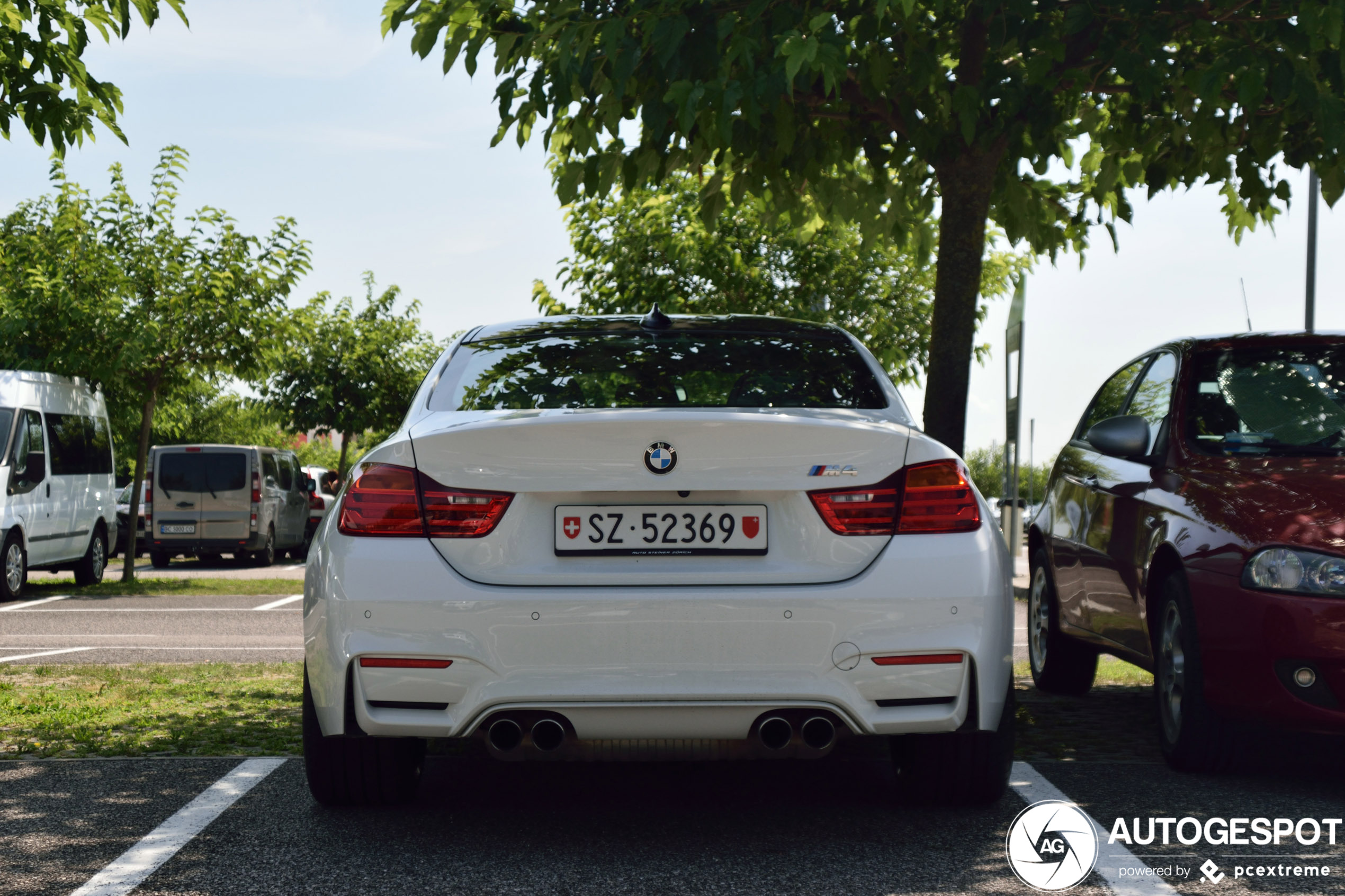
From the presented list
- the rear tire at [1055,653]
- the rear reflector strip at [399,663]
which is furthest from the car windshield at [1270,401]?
the rear reflector strip at [399,663]

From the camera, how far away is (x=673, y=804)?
473cm

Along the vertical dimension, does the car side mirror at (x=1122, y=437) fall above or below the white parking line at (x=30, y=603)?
above

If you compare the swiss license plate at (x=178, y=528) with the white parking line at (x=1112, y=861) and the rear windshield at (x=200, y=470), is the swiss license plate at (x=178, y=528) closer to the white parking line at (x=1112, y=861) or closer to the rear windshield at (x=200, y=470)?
the rear windshield at (x=200, y=470)

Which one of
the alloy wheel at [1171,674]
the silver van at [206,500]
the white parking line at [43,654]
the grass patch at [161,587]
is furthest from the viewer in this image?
the silver van at [206,500]

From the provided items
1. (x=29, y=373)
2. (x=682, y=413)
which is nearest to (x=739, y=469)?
(x=682, y=413)

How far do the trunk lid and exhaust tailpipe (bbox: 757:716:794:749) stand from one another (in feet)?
1.27

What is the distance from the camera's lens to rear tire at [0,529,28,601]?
15562 mm

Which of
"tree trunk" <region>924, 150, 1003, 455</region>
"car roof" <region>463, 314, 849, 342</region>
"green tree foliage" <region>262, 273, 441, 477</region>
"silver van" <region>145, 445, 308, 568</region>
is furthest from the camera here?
"green tree foliage" <region>262, 273, 441, 477</region>

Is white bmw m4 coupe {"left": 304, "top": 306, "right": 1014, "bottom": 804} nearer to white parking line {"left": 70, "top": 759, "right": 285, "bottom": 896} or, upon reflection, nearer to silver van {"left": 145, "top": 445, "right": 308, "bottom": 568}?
white parking line {"left": 70, "top": 759, "right": 285, "bottom": 896}

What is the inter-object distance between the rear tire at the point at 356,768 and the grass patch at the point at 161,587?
13.1m

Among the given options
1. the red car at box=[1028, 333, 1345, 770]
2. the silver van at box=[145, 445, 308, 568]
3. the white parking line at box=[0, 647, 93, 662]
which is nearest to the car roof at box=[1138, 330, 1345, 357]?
the red car at box=[1028, 333, 1345, 770]

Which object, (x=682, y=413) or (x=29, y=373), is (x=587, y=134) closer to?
(x=682, y=413)

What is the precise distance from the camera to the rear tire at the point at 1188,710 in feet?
17.0

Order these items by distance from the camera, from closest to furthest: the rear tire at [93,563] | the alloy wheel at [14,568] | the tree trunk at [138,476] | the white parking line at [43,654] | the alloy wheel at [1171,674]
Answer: the alloy wheel at [1171,674]
the white parking line at [43,654]
the alloy wheel at [14,568]
the rear tire at [93,563]
the tree trunk at [138,476]
